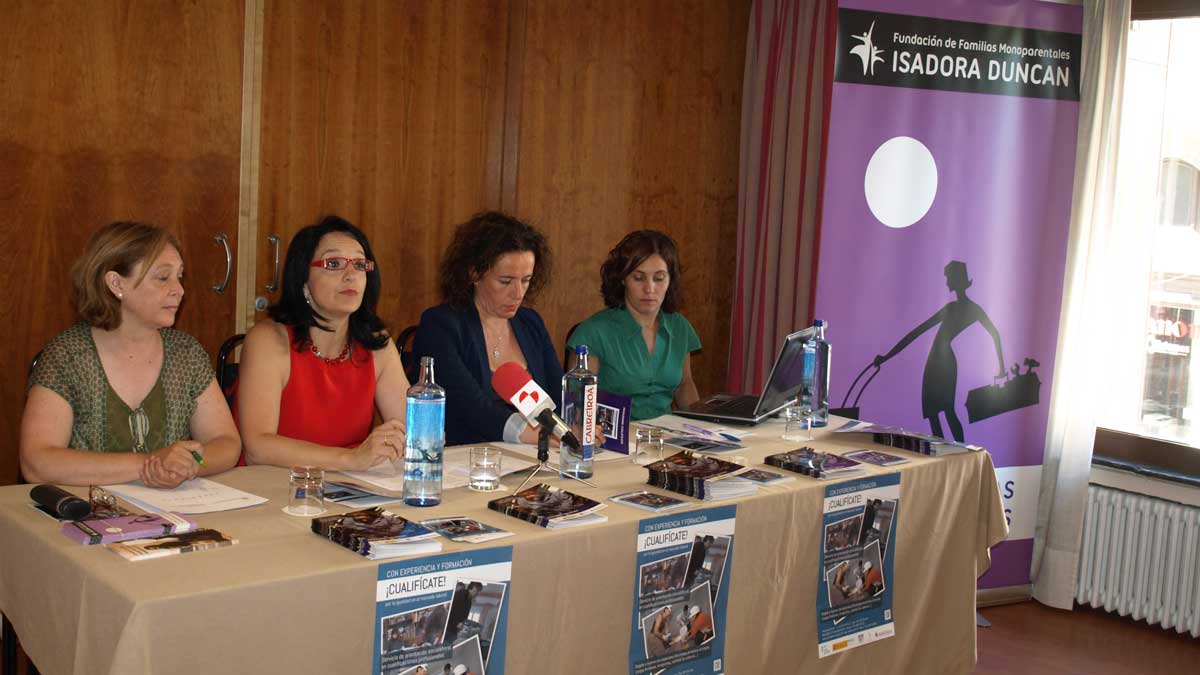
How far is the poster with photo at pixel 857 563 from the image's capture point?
8.56ft

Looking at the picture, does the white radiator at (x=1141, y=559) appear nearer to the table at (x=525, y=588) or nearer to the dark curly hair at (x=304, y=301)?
the table at (x=525, y=588)

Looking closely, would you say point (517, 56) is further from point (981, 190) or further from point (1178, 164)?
point (1178, 164)

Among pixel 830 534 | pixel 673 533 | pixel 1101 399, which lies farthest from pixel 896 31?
pixel 673 533

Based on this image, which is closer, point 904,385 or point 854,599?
point 854,599

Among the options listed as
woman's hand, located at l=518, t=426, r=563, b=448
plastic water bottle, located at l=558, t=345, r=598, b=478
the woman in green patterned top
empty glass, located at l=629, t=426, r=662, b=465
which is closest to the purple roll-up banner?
empty glass, located at l=629, t=426, r=662, b=465

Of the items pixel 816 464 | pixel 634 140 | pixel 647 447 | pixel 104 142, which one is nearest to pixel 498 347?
pixel 647 447

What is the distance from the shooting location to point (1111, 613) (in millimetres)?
4305

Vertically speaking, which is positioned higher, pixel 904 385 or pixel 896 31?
pixel 896 31

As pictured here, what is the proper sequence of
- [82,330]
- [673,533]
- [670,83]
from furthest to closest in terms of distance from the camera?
[670,83] → [82,330] → [673,533]

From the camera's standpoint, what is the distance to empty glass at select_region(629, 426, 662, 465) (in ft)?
8.75

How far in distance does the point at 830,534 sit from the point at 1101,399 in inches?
84.0

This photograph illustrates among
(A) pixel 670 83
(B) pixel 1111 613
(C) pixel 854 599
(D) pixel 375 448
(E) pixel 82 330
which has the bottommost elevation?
(B) pixel 1111 613

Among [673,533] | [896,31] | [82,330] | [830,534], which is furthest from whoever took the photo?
[896,31]

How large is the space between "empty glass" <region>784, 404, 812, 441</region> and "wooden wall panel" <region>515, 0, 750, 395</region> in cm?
147
